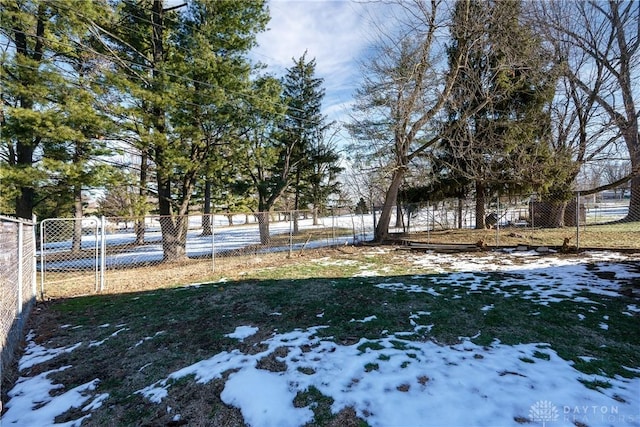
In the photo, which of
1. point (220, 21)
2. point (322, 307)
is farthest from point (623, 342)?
point (220, 21)

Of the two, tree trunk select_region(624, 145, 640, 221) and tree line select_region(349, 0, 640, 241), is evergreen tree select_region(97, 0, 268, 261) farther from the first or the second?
tree trunk select_region(624, 145, 640, 221)

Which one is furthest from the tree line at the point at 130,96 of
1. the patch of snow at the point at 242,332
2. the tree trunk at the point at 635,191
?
the tree trunk at the point at 635,191

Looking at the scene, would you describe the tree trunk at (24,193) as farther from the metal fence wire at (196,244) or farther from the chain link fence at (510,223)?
the chain link fence at (510,223)

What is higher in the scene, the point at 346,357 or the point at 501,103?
the point at 501,103

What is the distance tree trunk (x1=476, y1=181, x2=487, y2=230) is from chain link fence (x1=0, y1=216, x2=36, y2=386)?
15442mm

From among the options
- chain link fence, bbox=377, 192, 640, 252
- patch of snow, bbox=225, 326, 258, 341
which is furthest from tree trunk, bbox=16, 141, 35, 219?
chain link fence, bbox=377, 192, 640, 252

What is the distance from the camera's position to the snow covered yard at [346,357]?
2.26 metres

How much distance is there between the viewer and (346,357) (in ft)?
9.97

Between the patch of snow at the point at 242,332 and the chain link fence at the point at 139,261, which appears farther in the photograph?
the chain link fence at the point at 139,261

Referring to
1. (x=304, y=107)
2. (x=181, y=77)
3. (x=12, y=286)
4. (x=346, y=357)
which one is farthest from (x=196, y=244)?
(x=346, y=357)

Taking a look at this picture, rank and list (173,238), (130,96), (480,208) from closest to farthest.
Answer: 1. (130,96)
2. (173,238)
3. (480,208)
